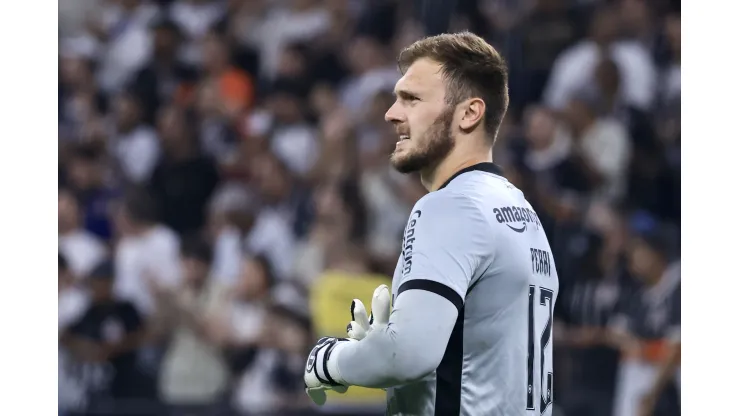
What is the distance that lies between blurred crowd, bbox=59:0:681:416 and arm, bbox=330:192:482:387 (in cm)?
438

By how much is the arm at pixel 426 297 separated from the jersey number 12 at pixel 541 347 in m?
0.25

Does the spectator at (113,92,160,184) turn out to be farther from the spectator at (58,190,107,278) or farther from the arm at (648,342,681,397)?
the arm at (648,342,681,397)

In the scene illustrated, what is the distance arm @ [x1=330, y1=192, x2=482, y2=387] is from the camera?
241cm

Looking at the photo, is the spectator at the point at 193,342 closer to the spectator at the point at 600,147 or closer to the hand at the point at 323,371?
the spectator at the point at 600,147

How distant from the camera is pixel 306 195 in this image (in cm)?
799

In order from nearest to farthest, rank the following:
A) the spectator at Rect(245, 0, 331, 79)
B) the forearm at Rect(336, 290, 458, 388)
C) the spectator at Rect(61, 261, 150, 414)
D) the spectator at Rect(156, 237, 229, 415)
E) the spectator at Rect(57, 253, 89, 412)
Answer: the forearm at Rect(336, 290, 458, 388) → the spectator at Rect(156, 237, 229, 415) → the spectator at Rect(61, 261, 150, 414) → the spectator at Rect(57, 253, 89, 412) → the spectator at Rect(245, 0, 331, 79)

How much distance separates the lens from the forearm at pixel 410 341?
2404 millimetres

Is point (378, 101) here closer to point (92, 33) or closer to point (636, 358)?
point (636, 358)

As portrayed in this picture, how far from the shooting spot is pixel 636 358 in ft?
22.1

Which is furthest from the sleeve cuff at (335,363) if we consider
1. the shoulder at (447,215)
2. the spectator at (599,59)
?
the spectator at (599,59)

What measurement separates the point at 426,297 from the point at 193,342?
5554 millimetres

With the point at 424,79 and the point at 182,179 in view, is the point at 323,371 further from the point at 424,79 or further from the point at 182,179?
the point at 182,179

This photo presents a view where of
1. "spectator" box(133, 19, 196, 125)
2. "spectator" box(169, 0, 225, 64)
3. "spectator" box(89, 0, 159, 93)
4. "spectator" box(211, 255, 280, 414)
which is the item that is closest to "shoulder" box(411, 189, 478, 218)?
"spectator" box(211, 255, 280, 414)

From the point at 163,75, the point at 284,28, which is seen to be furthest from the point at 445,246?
the point at 163,75
